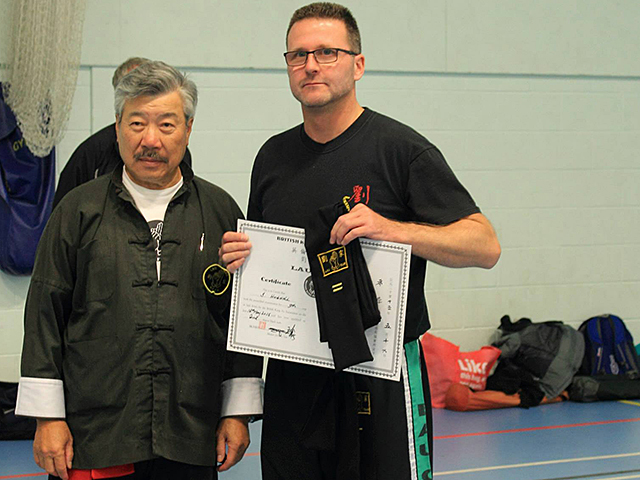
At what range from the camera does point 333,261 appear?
2125 mm

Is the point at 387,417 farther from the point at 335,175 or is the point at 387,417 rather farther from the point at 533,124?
the point at 533,124

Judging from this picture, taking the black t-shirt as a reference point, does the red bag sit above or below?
below

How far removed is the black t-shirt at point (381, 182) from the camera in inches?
86.0

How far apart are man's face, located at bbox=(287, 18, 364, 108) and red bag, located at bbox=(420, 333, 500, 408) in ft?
12.9

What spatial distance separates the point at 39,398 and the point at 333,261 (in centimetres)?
85

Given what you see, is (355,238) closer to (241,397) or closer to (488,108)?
(241,397)

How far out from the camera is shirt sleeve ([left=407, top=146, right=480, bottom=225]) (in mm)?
2166

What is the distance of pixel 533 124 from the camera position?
6.55 metres

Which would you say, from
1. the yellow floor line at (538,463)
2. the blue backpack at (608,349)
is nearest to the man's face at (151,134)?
the yellow floor line at (538,463)

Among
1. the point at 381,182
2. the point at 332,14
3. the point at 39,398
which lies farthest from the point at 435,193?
the point at 39,398

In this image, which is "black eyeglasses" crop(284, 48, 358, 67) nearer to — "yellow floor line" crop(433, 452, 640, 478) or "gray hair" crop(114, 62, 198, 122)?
"gray hair" crop(114, 62, 198, 122)

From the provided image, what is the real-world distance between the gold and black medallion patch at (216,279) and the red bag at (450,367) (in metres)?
3.86

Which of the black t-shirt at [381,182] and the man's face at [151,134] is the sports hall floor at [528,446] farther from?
the man's face at [151,134]
